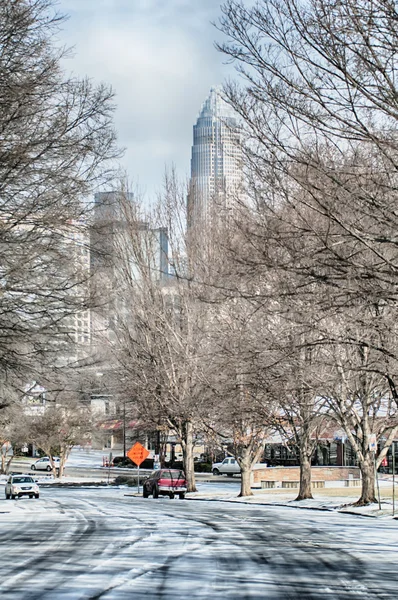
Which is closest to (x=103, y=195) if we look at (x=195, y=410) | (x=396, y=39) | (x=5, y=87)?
(x=5, y=87)

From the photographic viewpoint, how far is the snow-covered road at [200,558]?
10188 mm

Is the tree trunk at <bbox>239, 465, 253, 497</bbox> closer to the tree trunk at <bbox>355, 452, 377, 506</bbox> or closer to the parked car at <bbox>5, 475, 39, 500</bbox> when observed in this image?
the tree trunk at <bbox>355, 452, 377, 506</bbox>

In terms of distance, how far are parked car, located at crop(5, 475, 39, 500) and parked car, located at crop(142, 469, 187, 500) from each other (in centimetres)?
658

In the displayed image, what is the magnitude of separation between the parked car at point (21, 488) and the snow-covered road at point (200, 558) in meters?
19.3

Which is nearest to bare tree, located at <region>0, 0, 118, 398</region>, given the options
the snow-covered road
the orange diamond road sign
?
the snow-covered road

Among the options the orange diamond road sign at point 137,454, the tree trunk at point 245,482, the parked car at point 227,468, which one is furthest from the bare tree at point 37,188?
the parked car at point 227,468

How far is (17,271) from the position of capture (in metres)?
14.6

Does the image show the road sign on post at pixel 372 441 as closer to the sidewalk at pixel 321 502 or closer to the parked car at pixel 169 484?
the sidewalk at pixel 321 502

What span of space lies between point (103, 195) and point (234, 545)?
7164mm

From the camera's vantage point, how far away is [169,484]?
39.1 meters

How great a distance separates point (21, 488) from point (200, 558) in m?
30.4

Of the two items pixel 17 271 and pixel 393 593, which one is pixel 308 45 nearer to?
pixel 17 271

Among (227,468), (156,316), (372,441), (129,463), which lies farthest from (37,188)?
(129,463)

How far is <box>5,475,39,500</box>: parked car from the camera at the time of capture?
41.9 meters
